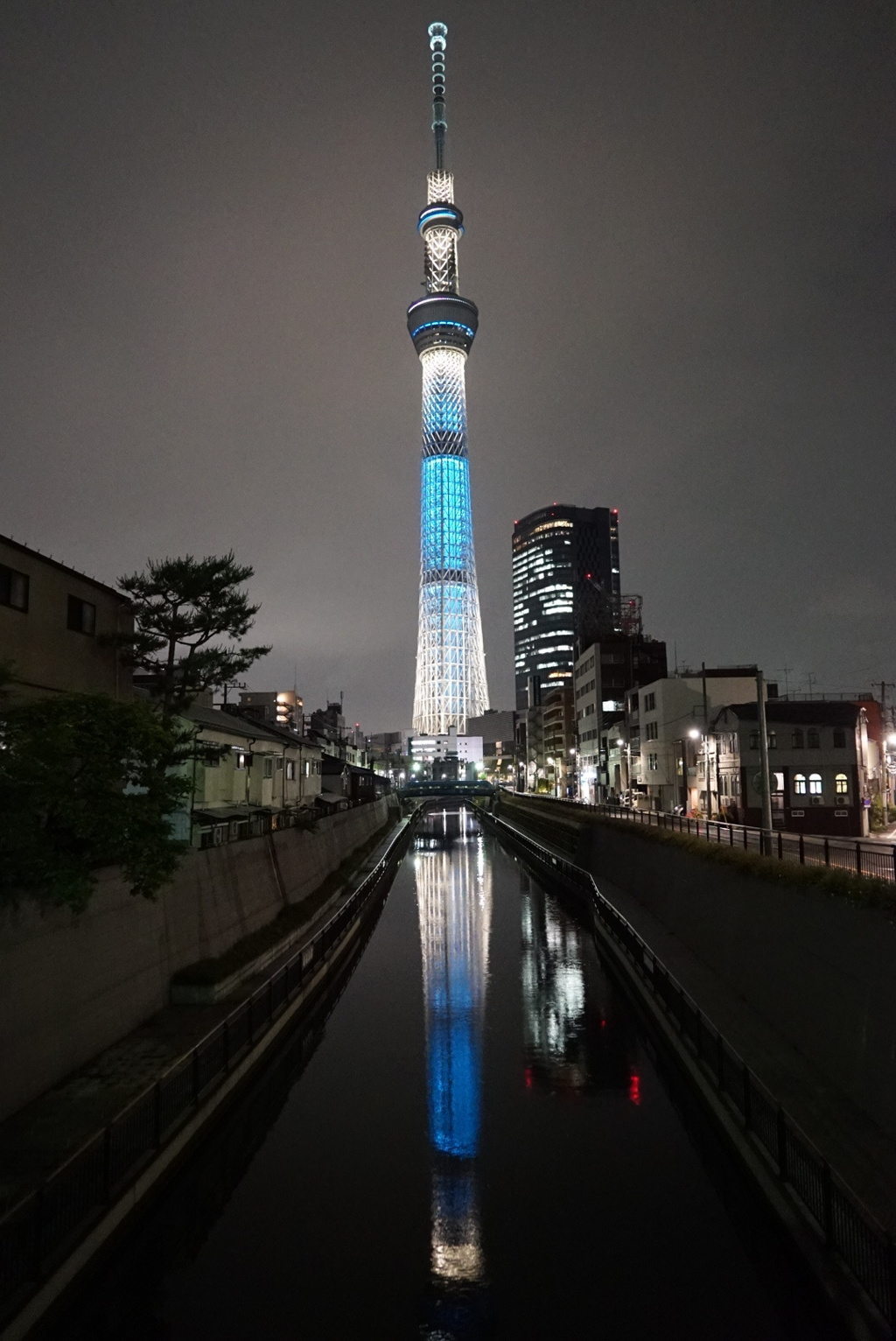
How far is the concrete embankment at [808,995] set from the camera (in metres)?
11.6

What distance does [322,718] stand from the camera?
141m

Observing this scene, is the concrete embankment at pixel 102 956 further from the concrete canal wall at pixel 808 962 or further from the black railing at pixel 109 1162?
the concrete canal wall at pixel 808 962

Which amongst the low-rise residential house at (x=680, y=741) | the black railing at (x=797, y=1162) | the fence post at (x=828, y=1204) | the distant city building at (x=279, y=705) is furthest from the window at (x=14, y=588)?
the distant city building at (x=279, y=705)

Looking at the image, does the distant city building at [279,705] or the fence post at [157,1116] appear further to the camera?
the distant city building at [279,705]

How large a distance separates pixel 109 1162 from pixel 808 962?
12282 millimetres

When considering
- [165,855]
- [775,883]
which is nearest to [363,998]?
[165,855]

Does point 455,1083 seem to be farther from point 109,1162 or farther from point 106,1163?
point 106,1163

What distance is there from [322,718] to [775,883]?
12635cm

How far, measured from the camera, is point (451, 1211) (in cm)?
1253

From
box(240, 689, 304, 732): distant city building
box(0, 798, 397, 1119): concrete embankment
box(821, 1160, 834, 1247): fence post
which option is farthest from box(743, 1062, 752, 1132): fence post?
box(240, 689, 304, 732): distant city building

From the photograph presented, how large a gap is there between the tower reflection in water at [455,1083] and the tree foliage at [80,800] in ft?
24.5

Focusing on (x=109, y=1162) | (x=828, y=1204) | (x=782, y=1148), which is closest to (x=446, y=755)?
(x=782, y=1148)

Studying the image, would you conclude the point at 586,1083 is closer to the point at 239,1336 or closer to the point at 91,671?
the point at 239,1336

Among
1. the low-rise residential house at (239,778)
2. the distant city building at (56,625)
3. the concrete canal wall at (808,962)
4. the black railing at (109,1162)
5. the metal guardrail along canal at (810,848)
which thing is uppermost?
the distant city building at (56,625)
